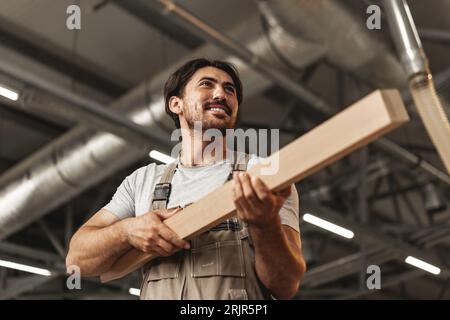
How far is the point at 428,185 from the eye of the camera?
597cm

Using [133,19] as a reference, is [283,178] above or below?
below

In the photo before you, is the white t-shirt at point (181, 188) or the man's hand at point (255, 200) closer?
the man's hand at point (255, 200)

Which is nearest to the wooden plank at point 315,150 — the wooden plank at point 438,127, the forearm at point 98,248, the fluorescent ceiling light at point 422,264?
the forearm at point 98,248

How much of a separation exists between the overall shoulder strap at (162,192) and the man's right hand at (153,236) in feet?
0.32

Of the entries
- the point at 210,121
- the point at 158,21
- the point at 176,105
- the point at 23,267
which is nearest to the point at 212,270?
the point at 210,121

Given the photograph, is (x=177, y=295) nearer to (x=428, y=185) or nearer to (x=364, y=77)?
(x=364, y=77)

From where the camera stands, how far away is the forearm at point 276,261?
109cm

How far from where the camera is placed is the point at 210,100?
4.32 feet

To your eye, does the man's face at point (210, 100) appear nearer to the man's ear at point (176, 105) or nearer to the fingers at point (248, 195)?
the man's ear at point (176, 105)

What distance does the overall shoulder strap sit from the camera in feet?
4.17

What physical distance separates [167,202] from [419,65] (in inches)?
68.1

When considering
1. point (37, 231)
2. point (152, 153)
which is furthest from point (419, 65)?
point (37, 231)

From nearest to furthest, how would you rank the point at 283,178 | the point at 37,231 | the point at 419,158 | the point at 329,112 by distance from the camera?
1. the point at 283,178
2. the point at 329,112
3. the point at 419,158
4. the point at 37,231

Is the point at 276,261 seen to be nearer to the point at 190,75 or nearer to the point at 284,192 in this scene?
the point at 284,192
